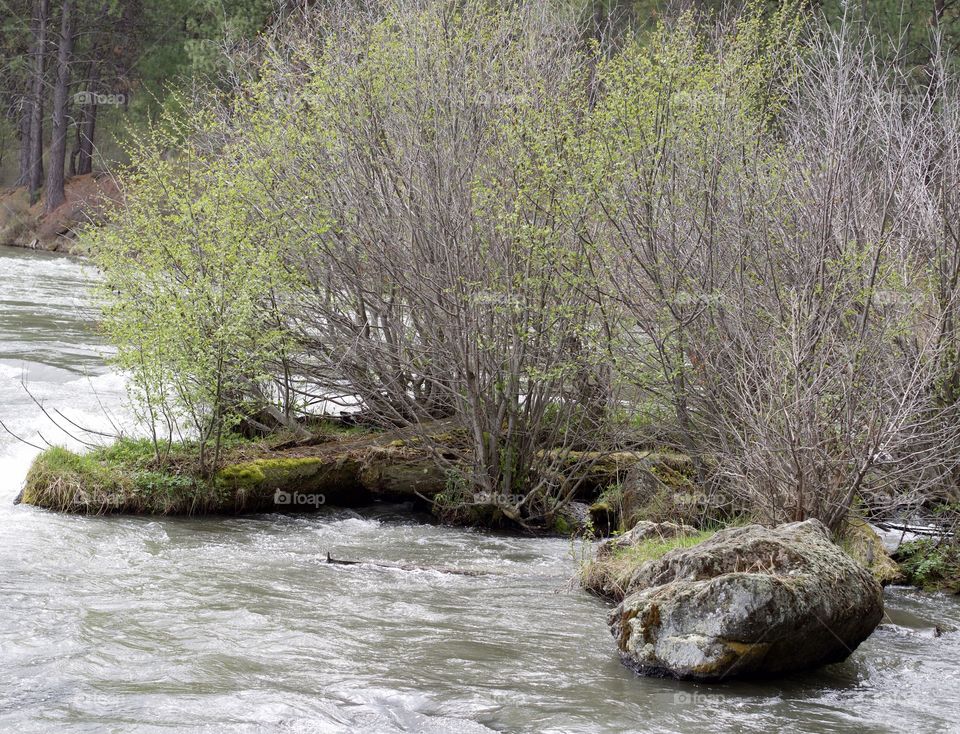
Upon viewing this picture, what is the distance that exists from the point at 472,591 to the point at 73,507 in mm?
4637

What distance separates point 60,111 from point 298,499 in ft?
103

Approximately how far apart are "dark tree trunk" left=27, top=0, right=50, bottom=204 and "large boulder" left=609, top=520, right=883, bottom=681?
122 feet

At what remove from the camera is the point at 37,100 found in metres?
40.8

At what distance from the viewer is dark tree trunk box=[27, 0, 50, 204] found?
130ft

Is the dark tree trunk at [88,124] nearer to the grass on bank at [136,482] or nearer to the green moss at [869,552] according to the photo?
the grass on bank at [136,482]

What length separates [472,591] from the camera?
9656 mm

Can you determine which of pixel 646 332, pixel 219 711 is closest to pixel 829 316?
pixel 646 332

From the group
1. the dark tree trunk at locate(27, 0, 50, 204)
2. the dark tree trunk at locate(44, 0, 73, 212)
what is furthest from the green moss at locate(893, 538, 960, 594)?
the dark tree trunk at locate(27, 0, 50, 204)

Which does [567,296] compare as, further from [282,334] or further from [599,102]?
[282,334]

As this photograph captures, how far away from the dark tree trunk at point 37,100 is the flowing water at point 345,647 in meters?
32.7

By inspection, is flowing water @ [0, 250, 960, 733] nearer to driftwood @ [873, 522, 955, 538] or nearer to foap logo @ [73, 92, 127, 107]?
driftwood @ [873, 522, 955, 538]

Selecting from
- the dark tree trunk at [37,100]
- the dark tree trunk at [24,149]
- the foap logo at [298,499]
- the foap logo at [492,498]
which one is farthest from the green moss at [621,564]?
the dark tree trunk at [24,149]

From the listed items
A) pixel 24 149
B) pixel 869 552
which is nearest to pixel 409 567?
pixel 869 552

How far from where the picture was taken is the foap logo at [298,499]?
12.6 metres
